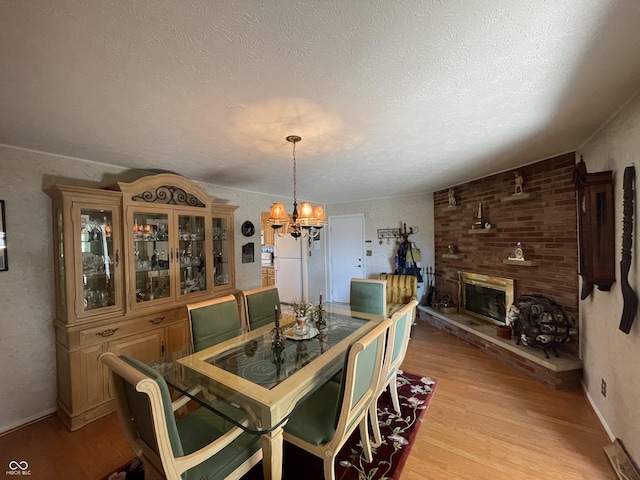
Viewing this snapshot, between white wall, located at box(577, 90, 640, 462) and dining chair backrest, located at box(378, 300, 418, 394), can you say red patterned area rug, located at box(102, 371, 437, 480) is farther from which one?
white wall, located at box(577, 90, 640, 462)

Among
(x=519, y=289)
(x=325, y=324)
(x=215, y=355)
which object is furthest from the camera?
(x=519, y=289)

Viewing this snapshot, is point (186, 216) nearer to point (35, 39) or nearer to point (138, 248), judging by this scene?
point (138, 248)

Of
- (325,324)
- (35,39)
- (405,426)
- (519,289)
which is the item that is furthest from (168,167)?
(519,289)

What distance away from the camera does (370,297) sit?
2.97 metres

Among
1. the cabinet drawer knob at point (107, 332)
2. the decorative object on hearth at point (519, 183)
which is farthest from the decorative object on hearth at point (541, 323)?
the cabinet drawer knob at point (107, 332)

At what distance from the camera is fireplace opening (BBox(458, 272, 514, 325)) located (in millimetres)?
3281

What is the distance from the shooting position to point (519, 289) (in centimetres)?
312

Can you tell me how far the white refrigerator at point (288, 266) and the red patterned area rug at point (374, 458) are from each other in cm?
361

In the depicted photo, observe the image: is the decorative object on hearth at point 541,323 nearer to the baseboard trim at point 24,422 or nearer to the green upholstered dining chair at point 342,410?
the green upholstered dining chair at point 342,410

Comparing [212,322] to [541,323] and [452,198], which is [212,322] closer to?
[541,323]

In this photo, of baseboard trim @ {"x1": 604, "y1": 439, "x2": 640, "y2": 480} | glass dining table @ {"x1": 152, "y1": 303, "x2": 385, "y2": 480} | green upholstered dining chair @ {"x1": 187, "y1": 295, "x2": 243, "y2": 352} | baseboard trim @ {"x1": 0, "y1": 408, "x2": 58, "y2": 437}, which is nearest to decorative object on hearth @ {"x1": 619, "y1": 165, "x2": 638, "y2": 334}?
baseboard trim @ {"x1": 604, "y1": 439, "x2": 640, "y2": 480}

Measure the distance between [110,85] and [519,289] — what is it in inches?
162

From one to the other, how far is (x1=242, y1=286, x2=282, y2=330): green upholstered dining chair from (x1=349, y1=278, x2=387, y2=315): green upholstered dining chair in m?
0.89

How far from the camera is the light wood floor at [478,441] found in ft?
5.39
